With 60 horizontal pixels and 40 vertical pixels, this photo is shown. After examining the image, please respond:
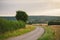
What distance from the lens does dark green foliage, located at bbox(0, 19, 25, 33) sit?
224 cm

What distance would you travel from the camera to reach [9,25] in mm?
2391

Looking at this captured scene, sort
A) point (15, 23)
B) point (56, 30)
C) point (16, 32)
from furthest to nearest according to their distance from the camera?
point (56, 30), point (15, 23), point (16, 32)

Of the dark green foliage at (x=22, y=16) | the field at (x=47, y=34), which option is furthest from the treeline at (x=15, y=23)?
the field at (x=47, y=34)

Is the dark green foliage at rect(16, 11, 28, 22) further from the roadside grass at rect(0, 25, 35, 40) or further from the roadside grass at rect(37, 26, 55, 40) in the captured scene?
the roadside grass at rect(37, 26, 55, 40)

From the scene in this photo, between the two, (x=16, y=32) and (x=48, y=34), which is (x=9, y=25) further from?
(x=48, y=34)

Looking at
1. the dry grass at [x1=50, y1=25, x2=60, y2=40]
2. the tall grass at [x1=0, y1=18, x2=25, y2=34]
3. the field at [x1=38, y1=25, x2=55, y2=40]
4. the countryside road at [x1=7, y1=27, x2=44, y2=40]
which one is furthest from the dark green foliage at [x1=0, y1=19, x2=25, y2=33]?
the dry grass at [x1=50, y1=25, x2=60, y2=40]

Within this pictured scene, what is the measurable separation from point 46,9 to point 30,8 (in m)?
0.27

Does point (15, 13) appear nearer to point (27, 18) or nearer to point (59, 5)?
point (27, 18)

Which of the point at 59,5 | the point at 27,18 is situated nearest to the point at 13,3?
the point at 27,18

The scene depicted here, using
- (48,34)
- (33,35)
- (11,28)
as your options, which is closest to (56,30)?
(48,34)

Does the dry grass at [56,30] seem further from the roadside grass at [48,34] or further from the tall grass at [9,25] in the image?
the tall grass at [9,25]

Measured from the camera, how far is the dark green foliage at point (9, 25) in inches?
88.1

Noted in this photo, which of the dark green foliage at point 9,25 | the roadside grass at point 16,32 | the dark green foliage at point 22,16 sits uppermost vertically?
the dark green foliage at point 22,16

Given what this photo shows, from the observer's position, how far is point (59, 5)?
2662 millimetres
